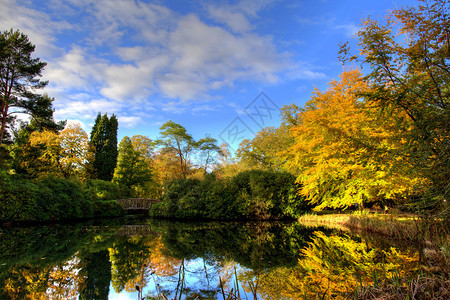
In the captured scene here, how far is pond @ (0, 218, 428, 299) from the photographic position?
12.0ft

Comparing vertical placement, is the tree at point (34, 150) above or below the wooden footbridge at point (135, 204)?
above

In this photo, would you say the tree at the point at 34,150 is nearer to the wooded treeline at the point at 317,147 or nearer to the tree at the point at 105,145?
the wooded treeline at the point at 317,147

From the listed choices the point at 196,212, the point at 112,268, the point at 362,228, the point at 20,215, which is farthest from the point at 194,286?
the point at 196,212

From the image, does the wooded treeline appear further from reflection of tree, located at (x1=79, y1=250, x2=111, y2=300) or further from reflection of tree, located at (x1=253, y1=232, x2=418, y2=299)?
reflection of tree, located at (x1=79, y1=250, x2=111, y2=300)

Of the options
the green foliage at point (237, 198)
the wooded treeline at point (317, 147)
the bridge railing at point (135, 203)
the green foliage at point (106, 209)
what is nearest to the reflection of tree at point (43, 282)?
the wooded treeline at point (317, 147)

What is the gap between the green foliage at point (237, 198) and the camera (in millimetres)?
17156

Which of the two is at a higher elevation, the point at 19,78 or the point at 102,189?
the point at 19,78

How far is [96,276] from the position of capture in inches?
173

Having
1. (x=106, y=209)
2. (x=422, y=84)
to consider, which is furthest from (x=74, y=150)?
(x=422, y=84)

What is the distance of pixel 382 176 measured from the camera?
31.2 feet

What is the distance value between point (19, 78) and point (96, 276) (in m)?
16.3

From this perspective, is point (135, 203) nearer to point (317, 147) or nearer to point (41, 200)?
point (41, 200)

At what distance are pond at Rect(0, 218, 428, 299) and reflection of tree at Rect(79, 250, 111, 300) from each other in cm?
1

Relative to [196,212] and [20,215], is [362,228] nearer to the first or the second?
[196,212]
